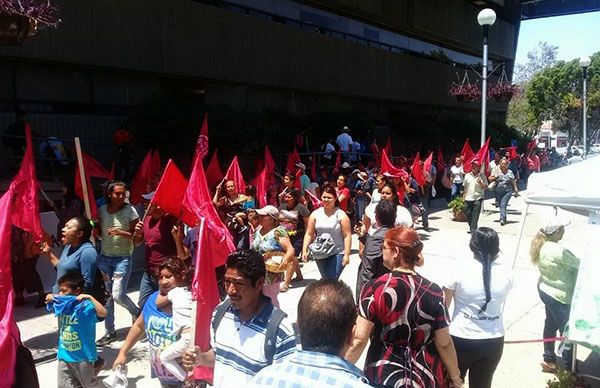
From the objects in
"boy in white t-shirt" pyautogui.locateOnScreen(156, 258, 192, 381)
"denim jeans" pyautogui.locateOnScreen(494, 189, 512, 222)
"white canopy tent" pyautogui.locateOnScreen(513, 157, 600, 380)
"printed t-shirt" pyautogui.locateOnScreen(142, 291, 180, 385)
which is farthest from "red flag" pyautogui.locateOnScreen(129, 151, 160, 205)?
"denim jeans" pyautogui.locateOnScreen(494, 189, 512, 222)

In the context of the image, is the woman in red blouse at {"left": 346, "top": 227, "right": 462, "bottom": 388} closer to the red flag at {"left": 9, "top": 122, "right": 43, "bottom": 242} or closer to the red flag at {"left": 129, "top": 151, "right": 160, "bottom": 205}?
the red flag at {"left": 9, "top": 122, "right": 43, "bottom": 242}

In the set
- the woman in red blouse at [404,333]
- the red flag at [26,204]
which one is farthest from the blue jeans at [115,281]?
the woman in red blouse at [404,333]

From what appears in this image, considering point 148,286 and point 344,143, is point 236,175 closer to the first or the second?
point 148,286

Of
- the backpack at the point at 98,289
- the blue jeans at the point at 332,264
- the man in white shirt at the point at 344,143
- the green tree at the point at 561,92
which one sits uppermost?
the green tree at the point at 561,92

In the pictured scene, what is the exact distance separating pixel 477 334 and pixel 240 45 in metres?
14.3

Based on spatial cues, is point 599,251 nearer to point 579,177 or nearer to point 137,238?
point 579,177

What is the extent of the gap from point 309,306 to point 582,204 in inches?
148

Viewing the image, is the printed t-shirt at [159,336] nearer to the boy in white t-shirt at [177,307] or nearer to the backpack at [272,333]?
the boy in white t-shirt at [177,307]

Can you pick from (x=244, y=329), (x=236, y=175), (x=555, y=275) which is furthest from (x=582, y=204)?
(x=236, y=175)

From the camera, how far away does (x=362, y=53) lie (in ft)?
74.7

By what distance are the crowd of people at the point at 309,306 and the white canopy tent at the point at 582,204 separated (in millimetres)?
340

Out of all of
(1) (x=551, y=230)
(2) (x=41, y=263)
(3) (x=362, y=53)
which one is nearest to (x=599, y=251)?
(1) (x=551, y=230)

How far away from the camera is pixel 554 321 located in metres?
5.27

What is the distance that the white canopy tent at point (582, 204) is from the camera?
4.09 m
